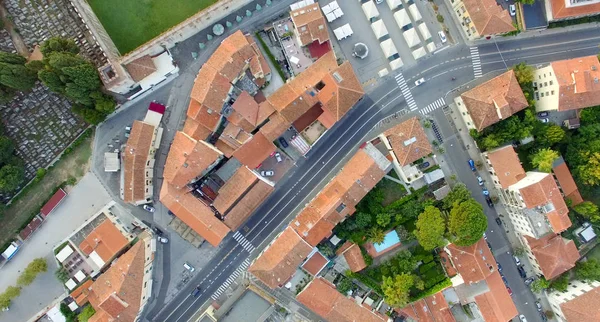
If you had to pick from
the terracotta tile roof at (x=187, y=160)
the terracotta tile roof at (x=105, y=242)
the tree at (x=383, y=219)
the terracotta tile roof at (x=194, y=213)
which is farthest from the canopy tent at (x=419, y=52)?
the terracotta tile roof at (x=105, y=242)

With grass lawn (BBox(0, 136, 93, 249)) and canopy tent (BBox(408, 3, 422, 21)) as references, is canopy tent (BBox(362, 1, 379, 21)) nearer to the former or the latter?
canopy tent (BBox(408, 3, 422, 21))

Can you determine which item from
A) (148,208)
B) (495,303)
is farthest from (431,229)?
(148,208)

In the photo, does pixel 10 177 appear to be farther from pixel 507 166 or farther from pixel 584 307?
pixel 584 307

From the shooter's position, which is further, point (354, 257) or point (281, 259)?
point (354, 257)

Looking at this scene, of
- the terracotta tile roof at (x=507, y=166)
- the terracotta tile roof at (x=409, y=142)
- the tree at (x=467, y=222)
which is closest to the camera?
the tree at (x=467, y=222)

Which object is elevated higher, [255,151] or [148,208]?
[148,208]

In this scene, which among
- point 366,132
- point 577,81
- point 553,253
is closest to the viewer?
point 577,81

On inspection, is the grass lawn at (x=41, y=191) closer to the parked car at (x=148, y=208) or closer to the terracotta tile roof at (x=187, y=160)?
the parked car at (x=148, y=208)
